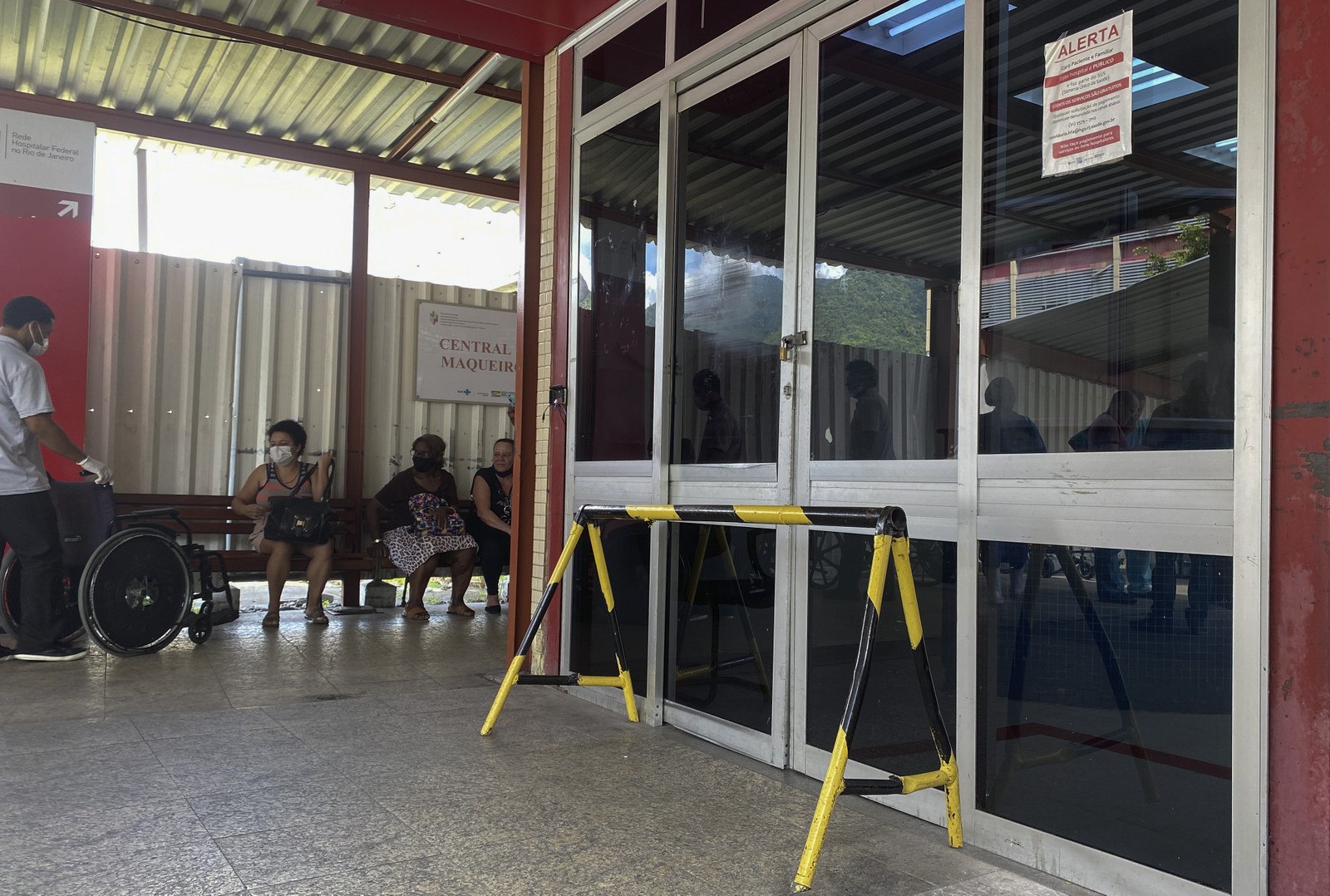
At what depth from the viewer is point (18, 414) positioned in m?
5.18

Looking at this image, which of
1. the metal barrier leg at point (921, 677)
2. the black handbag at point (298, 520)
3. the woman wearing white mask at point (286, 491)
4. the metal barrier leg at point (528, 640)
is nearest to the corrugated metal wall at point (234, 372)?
the woman wearing white mask at point (286, 491)

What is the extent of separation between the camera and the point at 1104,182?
2.54 metres

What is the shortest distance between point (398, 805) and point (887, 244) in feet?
7.49

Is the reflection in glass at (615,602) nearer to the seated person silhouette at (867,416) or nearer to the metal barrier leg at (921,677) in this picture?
the seated person silhouette at (867,416)

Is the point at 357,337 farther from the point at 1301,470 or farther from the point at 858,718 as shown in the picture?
the point at 1301,470

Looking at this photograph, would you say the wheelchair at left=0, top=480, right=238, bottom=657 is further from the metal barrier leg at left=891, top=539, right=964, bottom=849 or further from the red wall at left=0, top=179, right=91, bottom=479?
the metal barrier leg at left=891, top=539, right=964, bottom=849

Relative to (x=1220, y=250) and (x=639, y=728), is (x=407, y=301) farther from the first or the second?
(x=1220, y=250)

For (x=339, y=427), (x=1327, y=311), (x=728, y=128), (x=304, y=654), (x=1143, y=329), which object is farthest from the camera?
(x=339, y=427)

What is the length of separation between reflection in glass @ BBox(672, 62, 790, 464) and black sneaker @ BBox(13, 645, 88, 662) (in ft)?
11.8

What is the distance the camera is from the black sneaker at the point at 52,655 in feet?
17.6

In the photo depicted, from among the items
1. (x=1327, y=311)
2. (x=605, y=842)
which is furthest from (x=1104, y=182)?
(x=605, y=842)

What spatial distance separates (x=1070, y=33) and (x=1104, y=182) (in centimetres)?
44

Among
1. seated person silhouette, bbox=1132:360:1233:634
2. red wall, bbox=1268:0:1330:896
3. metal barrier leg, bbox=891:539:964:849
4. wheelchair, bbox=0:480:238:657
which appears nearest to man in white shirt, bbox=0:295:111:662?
wheelchair, bbox=0:480:238:657

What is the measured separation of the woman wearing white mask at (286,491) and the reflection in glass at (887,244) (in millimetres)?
4620
